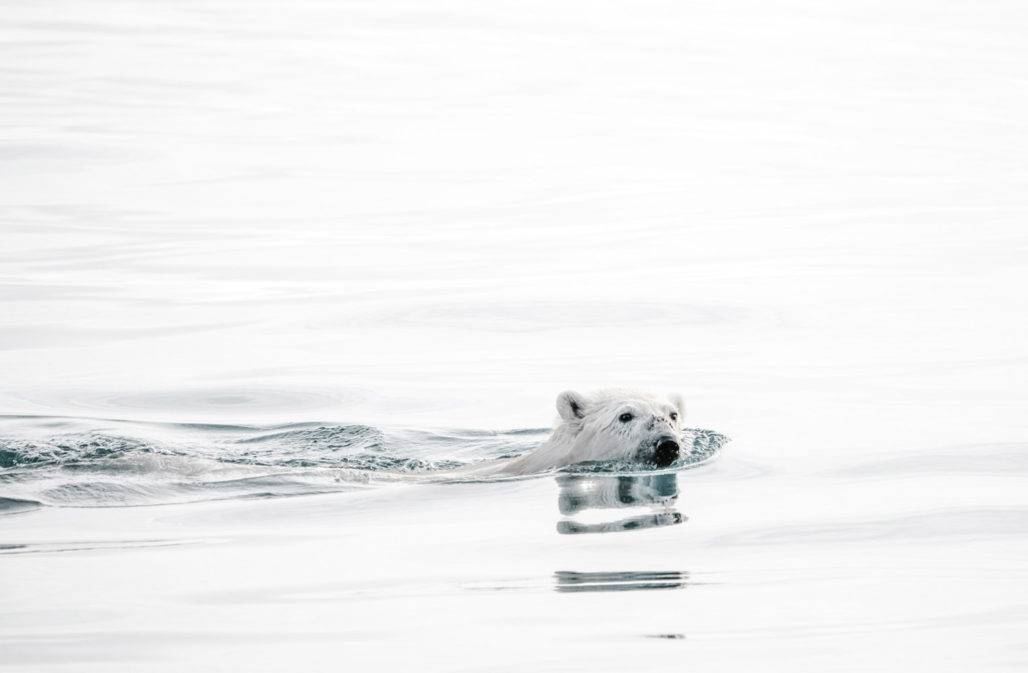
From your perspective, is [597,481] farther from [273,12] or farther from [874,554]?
[273,12]

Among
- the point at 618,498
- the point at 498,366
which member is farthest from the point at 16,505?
the point at 498,366

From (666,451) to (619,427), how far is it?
1.59 feet

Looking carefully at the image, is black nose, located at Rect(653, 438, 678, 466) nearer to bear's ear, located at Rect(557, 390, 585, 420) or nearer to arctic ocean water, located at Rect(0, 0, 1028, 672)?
arctic ocean water, located at Rect(0, 0, 1028, 672)

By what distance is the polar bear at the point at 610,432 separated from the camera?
41.1ft

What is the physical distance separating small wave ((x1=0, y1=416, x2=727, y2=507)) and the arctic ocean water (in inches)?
2.1

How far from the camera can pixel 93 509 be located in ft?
37.1

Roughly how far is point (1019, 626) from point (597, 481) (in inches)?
163

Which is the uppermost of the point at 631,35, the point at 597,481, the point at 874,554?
the point at 631,35

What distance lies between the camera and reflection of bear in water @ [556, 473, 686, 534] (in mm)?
10638

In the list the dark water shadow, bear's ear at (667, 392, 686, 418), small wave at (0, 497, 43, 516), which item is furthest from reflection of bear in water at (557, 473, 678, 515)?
small wave at (0, 497, 43, 516)

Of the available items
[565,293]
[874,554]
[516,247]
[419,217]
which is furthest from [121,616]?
[419,217]

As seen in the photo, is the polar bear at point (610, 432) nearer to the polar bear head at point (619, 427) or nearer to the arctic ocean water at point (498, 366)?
the polar bear head at point (619, 427)

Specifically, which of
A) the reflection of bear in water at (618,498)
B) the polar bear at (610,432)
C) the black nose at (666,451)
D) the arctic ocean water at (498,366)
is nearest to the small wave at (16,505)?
the arctic ocean water at (498,366)

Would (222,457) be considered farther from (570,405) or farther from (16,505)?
(570,405)
